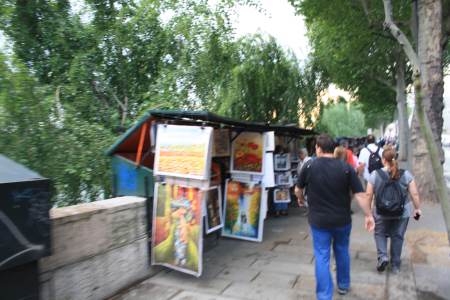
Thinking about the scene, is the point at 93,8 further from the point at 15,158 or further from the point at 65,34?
the point at 15,158

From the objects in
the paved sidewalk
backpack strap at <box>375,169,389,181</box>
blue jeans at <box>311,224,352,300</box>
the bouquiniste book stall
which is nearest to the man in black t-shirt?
blue jeans at <box>311,224,352,300</box>

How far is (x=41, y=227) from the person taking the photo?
315cm

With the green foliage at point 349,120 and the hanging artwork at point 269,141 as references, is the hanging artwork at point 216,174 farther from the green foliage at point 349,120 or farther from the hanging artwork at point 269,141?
the green foliage at point 349,120

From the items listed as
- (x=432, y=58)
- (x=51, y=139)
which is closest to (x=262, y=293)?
(x=51, y=139)

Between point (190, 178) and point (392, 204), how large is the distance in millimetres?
2426

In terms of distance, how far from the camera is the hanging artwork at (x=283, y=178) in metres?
9.03

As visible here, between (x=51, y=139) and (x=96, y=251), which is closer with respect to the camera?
(x=96, y=251)

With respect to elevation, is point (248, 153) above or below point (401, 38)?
below

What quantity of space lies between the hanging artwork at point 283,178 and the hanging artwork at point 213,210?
300 centimetres

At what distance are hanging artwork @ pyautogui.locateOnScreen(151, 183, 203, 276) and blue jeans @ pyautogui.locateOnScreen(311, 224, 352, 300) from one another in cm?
131

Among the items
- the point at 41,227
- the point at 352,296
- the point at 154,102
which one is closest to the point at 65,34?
the point at 154,102

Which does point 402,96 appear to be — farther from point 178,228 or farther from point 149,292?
point 149,292

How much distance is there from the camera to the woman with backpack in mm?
5113

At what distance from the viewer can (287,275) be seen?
523 cm
